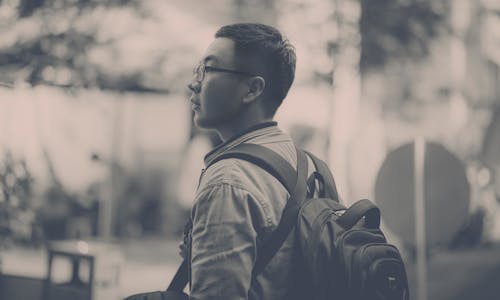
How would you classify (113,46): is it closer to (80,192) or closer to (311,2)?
(80,192)

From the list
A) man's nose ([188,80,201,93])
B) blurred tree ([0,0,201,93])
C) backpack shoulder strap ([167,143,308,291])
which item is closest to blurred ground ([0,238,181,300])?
blurred tree ([0,0,201,93])

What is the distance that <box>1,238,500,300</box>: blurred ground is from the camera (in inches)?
128

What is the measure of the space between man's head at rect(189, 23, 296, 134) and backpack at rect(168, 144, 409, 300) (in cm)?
15

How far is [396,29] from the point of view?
218 inches

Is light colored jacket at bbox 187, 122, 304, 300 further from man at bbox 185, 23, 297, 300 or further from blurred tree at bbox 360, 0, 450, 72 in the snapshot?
blurred tree at bbox 360, 0, 450, 72

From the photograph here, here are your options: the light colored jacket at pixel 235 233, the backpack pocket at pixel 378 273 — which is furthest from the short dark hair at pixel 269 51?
the backpack pocket at pixel 378 273

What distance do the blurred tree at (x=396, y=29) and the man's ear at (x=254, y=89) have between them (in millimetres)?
3847

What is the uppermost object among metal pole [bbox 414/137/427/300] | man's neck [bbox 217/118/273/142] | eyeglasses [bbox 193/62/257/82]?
eyeglasses [bbox 193/62/257/82]

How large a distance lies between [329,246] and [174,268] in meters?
3.38

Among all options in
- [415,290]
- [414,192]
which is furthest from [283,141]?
[415,290]

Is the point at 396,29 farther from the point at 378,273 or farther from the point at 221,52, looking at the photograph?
the point at 378,273

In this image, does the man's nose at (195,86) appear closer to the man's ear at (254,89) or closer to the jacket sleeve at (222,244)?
the man's ear at (254,89)

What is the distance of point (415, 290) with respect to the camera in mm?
5707

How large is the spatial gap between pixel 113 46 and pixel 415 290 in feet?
10.9
